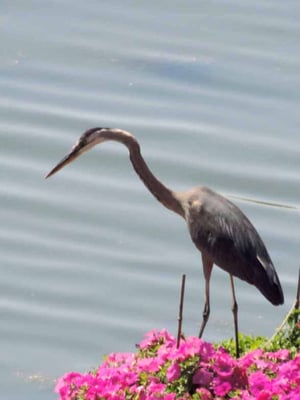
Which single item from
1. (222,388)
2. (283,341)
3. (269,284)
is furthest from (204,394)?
(269,284)

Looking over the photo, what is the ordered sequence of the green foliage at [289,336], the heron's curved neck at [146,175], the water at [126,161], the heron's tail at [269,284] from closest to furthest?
the green foliage at [289,336]
the heron's tail at [269,284]
the heron's curved neck at [146,175]
the water at [126,161]

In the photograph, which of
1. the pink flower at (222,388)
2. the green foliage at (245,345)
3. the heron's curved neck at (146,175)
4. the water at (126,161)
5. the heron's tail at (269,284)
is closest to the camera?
the pink flower at (222,388)

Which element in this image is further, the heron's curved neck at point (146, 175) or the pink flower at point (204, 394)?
the heron's curved neck at point (146, 175)

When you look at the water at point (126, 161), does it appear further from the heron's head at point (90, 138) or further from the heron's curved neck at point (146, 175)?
the heron's head at point (90, 138)

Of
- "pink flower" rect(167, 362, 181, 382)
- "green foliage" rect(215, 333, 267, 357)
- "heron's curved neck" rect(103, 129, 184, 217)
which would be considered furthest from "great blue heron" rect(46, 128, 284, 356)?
"pink flower" rect(167, 362, 181, 382)

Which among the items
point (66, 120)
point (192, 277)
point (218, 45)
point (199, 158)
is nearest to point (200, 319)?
point (192, 277)

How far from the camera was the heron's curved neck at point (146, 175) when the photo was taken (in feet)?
23.2

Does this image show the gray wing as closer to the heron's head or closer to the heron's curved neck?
the heron's curved neck

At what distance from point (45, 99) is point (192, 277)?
2734 mm

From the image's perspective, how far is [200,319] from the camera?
8016mm

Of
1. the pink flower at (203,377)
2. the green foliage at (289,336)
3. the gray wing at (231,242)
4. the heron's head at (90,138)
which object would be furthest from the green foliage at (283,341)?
the heron's head at (90,138)

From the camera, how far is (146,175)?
281 inches

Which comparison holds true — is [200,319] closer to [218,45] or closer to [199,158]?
[199,158]

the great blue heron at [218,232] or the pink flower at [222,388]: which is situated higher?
the great blue heron at [218,232]
